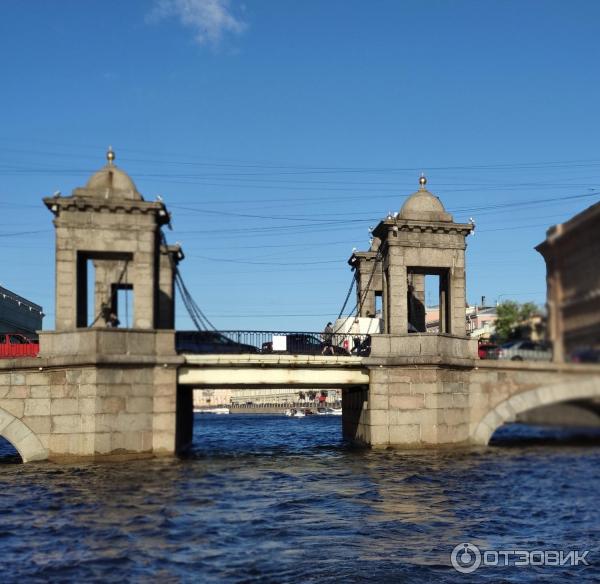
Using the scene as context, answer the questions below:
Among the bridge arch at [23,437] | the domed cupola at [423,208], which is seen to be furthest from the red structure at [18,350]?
the domed cupola at [423,208]

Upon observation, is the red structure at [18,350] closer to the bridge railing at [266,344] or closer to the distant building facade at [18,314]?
the bridge railing at [266,344]

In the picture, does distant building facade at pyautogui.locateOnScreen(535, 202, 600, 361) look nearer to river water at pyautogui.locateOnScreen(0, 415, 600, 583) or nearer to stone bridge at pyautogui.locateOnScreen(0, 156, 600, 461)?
river water at pyautogui.locateOnScreen(0, 415, 600, 583)

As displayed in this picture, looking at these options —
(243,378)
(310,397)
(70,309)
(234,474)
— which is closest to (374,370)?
(243,378)

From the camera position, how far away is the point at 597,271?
206 cm

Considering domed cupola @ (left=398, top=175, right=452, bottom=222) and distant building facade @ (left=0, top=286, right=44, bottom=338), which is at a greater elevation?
domed cupola @ (left=398, top=175, right=452, bottom=222)

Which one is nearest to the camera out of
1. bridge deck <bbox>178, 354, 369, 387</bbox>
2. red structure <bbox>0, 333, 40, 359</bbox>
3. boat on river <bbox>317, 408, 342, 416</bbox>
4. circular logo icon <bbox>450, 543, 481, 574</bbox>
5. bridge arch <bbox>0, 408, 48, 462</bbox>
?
circular logo icon <bbox>450, 543, 481, 574</bbox>

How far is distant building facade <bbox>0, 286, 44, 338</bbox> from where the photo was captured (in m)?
83.2

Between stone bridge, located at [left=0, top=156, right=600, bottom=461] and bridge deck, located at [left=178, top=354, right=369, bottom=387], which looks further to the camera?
bridge deck, located at [left=178, top=354, right=369, bottom=387]

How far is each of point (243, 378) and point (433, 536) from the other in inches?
809

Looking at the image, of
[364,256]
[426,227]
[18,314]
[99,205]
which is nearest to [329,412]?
[18,314]

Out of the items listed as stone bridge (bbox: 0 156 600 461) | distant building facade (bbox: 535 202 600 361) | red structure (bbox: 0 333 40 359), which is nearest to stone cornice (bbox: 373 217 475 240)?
stone bridge (bbox: 0 156 600 461)

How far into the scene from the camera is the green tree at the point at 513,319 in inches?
100.0

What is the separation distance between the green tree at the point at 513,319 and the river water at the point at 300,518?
593 mm

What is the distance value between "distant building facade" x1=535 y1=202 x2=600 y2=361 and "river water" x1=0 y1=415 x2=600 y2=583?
2.88 ft
